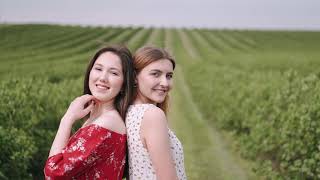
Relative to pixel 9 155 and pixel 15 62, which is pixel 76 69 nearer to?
pixel 15 62

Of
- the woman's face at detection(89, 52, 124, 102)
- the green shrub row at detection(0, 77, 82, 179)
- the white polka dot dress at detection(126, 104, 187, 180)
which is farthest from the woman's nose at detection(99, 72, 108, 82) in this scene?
the green shrub row at detection(0, 77, 82, 179)

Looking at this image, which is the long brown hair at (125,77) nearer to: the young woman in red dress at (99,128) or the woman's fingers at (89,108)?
the young woman in red dress at (99,128)

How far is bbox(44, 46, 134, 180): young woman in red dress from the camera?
2.95 m

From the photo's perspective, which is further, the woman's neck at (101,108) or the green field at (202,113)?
the green field at (202,113)

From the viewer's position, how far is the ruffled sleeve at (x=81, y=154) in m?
2.93

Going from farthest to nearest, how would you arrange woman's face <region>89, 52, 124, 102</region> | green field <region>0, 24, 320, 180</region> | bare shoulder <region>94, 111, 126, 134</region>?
green field <region>0, 24, 320, 180</region>, woman's face <region>89, 52, 124, 102</region>, bare shoulder <region>94, 111, 126, 134</region>

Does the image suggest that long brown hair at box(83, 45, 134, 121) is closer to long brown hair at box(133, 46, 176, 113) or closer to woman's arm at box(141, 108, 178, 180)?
long brown hair at box(133, 46, 176, 113)

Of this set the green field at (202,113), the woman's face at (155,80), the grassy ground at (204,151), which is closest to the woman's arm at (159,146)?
the woman's face at (155,80)

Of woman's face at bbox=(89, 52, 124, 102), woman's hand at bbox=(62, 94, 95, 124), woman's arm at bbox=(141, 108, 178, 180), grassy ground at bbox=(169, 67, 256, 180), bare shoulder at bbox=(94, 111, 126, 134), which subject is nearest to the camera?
woman's arm at bbox=(141, 108, 178, 180)

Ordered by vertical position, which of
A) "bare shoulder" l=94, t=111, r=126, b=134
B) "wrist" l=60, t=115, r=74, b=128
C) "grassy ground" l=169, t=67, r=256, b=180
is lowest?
"grassy ground" l=169, t=67, r=256, b=180

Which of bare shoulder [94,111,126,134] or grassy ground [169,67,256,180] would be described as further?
grassy ground [169,67,256,180]

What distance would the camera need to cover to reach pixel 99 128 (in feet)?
9.77

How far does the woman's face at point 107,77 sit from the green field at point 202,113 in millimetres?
190

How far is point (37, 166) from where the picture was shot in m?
8.26
